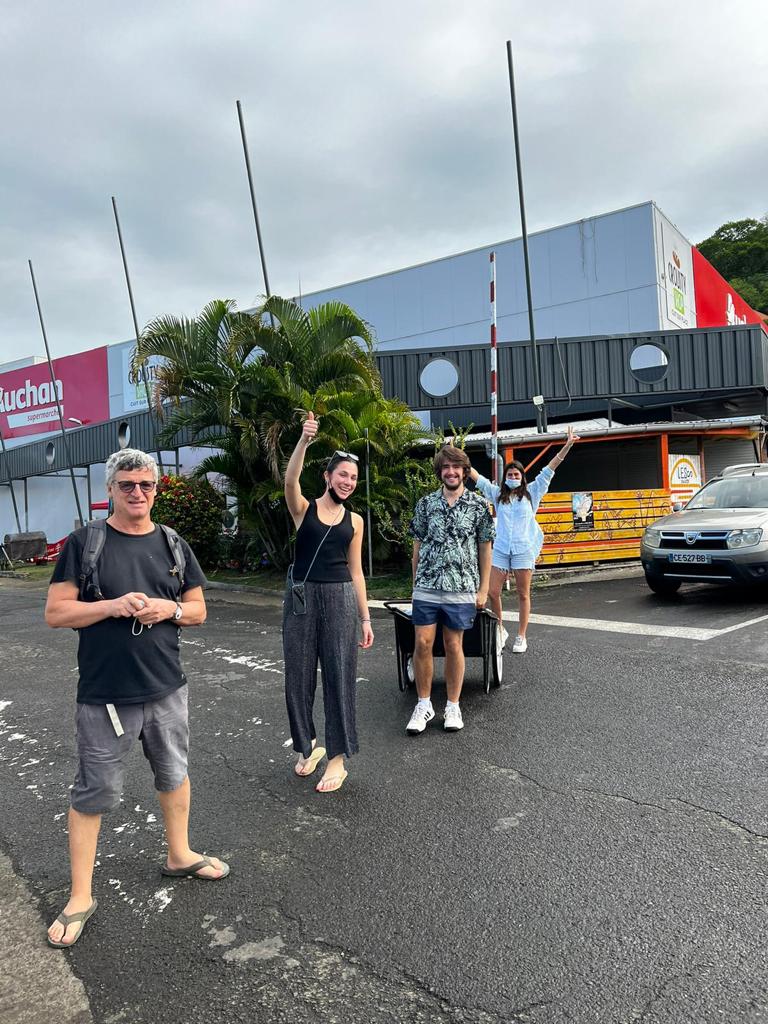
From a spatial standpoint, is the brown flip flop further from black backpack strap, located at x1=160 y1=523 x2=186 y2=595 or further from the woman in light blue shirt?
the woman in light blue shirt

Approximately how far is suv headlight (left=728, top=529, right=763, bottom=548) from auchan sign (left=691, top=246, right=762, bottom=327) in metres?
14.8

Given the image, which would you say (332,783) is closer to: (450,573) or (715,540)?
(450,573)

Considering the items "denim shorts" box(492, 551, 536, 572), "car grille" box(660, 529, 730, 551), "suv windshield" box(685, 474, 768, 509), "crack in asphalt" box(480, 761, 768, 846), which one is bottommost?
"crack in asphalt" box(480, 761, 768, 846)

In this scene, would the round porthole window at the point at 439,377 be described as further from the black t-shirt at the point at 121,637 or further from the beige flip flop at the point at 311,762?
the black t-shirt at the point at 121,637

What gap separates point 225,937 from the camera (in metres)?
2.64

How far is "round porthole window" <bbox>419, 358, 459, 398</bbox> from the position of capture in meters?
16.5

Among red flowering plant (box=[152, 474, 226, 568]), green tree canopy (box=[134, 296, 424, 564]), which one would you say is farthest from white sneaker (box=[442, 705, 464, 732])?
red flowering plant (box=[152, 474, 226, 568])

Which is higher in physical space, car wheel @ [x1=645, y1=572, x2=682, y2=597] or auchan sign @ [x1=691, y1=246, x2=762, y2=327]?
auchan sign @ [x1=691, y1=246, x2=762, y2=327]

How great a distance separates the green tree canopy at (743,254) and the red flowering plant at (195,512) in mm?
42294

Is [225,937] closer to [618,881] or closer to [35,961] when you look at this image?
[35,961]

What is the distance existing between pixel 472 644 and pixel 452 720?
899 mm

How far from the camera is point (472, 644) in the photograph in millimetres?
5590

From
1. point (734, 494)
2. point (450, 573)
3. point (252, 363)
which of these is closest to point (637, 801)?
point (450, 573)

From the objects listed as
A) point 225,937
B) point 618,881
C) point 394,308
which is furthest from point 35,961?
point 394,308
